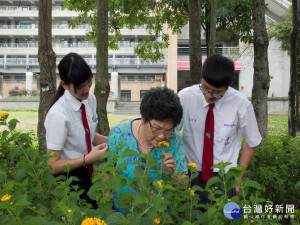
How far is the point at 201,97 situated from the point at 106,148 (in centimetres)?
69

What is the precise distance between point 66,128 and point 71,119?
0.27ft

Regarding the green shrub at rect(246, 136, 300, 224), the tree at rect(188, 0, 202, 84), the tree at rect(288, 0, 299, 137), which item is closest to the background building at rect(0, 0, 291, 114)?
the tree at rect(288, 0, 299, 137)

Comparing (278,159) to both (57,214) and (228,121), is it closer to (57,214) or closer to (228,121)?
(228,121)

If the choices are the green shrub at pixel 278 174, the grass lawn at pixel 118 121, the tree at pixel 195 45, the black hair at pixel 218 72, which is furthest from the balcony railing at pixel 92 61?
the black hair at pixel 218 72

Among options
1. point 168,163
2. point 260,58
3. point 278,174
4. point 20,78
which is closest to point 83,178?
point 168,163

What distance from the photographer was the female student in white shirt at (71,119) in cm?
183

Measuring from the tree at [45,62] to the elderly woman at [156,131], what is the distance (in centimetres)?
281

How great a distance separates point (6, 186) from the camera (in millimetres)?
1161

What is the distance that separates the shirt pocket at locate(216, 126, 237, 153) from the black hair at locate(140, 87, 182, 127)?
1.79 ft

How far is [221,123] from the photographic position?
2.02m

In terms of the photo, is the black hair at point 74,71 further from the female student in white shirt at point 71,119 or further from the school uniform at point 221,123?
the school uniform at point 221,123

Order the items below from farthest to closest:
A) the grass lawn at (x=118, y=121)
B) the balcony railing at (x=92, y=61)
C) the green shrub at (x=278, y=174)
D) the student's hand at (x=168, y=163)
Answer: the balcony railing at (x=92, y=61) → the grass lawn at (x=118, y=121) → the green shrub at (x=278, y=174) → the student's hand at (x=168, y=163)

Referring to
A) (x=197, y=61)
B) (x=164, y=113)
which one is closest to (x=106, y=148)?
(x=164, y=113)

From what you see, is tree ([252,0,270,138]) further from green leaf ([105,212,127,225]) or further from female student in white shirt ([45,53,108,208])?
green leaf ([105,212,127,225])
